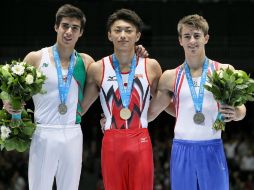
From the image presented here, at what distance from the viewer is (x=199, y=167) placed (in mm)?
6043

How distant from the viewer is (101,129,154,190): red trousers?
6.12 m

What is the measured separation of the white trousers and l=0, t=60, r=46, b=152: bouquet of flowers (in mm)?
160

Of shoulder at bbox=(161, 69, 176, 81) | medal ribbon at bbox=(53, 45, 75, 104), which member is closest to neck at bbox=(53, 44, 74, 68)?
medal ribbon at bbox=(53, 45, 75, 104)

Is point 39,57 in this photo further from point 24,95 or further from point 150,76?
point 150,76

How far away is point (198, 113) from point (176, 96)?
33 cm

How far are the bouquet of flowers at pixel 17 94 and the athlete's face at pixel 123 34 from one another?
929mm

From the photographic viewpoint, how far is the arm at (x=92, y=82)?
650 cm

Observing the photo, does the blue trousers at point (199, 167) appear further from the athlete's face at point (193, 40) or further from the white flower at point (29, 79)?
the white flower at point (29, 79)

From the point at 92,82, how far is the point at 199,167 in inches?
60.6

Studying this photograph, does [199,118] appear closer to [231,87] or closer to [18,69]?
[231,87]

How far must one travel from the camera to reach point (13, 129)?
6.16 m

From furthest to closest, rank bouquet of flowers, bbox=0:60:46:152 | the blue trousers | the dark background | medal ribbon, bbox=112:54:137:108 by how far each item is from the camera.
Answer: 1. the dark background
2. medal ribbon, bbox=112:54:137:108
3. the blue trousers
4. bouquet of flowers, bbox=0:60:46:152

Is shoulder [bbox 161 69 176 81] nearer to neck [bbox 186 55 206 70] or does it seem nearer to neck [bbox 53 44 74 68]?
neck [bbox 186 55 206 70]

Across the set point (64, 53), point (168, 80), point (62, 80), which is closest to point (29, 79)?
point (62, 80)
